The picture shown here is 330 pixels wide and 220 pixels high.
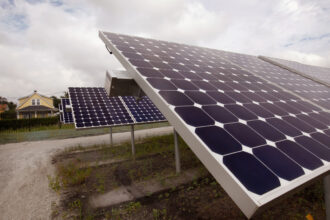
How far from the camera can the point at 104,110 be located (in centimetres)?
1201

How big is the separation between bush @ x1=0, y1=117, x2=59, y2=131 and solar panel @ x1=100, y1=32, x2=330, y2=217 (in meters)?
31.8

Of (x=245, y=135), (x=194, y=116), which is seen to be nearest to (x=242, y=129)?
(x=245, y=135)

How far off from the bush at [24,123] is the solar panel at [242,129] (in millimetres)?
31811

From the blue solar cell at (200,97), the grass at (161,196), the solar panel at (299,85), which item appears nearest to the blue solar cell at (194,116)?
the blue solar cell at (200,97)

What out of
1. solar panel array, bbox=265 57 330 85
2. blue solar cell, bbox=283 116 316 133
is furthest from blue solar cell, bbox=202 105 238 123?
solar panel array, bbox=265 57 330 85

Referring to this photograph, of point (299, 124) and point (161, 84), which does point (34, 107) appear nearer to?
point (161, 84)

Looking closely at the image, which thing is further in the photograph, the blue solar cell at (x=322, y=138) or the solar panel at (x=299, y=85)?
the solar panel at (x=299, y=85)

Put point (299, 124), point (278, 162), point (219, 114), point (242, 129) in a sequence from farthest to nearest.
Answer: point (299, 124) → point (219, 114) → point (242, 129) → point (278, 162)

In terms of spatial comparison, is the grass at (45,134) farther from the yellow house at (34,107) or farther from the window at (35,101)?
the window at (35,101)

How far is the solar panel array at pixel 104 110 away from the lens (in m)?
10.3

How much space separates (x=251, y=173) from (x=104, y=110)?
11179 millimetres

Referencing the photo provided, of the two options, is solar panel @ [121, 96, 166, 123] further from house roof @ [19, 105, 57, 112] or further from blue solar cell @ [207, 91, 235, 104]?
house roof @ [19, 105, 57, 112]

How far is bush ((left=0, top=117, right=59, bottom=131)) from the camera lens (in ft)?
95.0

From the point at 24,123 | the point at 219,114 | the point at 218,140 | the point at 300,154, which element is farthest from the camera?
the point at 24,123
